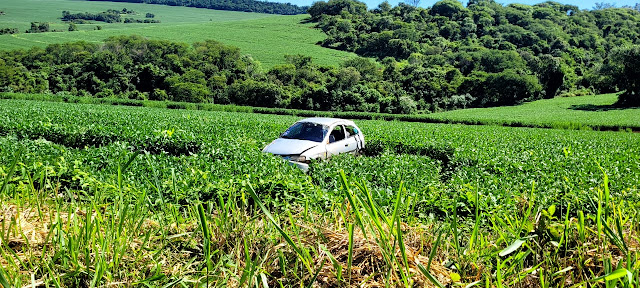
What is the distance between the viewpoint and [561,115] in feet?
182

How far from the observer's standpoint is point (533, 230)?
2037mm

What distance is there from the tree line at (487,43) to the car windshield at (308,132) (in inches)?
2420

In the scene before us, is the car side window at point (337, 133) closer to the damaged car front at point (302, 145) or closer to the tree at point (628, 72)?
the damaged car front at point (302, 145)

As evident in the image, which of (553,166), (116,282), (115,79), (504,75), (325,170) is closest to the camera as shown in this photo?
(116,282)

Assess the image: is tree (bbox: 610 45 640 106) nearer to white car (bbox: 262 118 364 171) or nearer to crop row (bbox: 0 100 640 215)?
crop row (bbox: 0 100 640 215)

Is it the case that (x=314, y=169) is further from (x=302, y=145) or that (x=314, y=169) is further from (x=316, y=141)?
(x=316, y=141)

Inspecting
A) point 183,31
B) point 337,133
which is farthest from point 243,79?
point 337,133

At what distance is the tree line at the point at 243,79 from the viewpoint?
6381cm

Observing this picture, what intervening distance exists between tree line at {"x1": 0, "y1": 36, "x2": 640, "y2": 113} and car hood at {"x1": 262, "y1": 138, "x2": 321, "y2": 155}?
51.7 meters

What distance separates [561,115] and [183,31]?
103993mm

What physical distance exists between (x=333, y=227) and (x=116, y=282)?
1.05m

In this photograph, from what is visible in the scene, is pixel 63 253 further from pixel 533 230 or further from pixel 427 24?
pixel 427 24

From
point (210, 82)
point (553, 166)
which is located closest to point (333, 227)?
point (553, 166)

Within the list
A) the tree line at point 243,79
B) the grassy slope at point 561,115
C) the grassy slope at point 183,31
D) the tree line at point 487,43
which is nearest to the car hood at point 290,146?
the grassy slope at point 561,115
